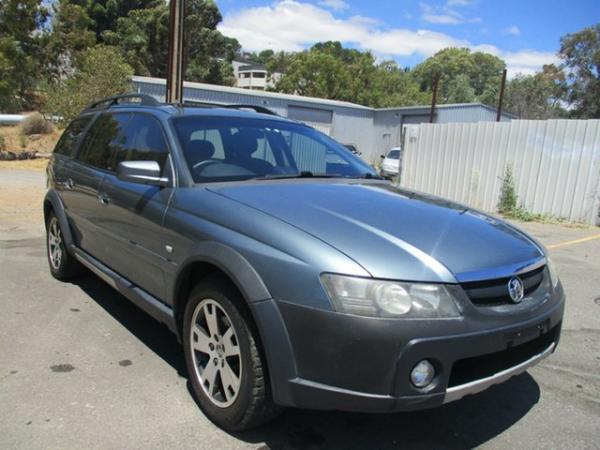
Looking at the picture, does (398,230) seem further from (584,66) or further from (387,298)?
(584,66)

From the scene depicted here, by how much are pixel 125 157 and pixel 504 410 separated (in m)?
3.20

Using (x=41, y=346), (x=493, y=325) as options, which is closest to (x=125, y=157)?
(x=41, y=346)

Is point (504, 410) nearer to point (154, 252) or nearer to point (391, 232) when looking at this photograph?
point (391, 232)

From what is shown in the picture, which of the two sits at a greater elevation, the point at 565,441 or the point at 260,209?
the point at 260,209

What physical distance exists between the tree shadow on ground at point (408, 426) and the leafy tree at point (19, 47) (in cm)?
2539

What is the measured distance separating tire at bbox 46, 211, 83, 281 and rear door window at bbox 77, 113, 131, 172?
89 cm

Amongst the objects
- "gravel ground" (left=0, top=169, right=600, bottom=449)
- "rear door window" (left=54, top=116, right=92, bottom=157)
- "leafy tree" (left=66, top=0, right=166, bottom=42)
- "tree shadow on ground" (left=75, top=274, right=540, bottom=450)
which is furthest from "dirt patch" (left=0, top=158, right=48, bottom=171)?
"leafy tree" (left=66, top=0, right=166, bottom=42)

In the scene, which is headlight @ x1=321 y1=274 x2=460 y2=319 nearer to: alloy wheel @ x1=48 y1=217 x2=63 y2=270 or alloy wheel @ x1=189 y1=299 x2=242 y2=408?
alloy wheel @ x1=189 y1=299 x2=242 y2=408

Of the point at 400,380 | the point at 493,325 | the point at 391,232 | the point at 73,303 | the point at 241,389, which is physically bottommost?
the point at 73,303

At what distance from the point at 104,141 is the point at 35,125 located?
79.6 feet

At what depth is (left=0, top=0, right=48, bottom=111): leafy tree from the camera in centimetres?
2553

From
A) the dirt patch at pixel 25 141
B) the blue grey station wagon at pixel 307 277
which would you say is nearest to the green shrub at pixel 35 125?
the dirt patch at pixel 25 141

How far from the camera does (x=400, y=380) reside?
233 cm

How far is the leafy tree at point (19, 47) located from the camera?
2553 cm
